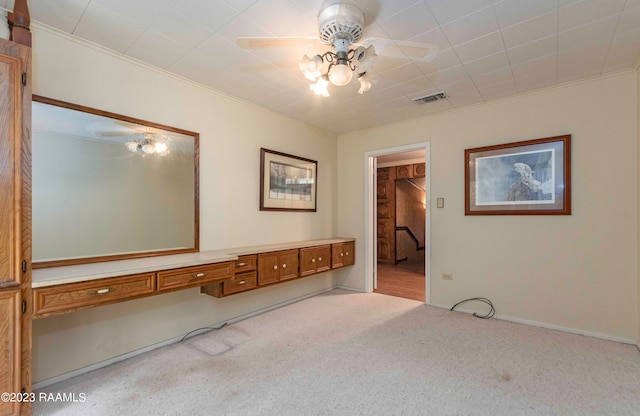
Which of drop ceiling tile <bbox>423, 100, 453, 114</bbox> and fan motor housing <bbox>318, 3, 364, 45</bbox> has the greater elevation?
drop ceiling tile <bbox>423, 100, 453, 114</bbox>

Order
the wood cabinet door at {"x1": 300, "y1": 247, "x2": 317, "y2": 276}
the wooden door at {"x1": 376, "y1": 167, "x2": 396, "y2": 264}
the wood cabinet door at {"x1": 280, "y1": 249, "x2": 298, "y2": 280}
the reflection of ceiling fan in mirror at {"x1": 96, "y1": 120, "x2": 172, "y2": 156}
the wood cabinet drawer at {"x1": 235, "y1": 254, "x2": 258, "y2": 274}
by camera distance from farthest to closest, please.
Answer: the wooden door at {"x1": 376, "y1": 167, "x2": 396, "y2": 264} < the wood cabinet door at {"x1": 300, "y1": 247, "x2": 317, "y2": 276} < the wood cabinet door at {"x1": 280, "y1": 249, "x2": 298, "y2": 280} < the wood cabinet drawer at {"x1": 235, "y1": 254, "x2": 258, "y2": 274} < the reflection of ceiling fan in mirror at {"x1": 96, "y1": 120, "x2": 172, "y2": 156}

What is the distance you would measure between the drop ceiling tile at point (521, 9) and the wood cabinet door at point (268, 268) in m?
2.75

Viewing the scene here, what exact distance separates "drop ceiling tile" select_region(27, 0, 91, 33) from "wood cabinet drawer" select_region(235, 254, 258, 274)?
214 centimetres

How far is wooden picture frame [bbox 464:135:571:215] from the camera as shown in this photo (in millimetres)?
2945

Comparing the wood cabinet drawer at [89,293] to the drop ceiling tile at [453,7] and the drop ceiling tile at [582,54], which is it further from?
the drop ceiling tile at [582,54]

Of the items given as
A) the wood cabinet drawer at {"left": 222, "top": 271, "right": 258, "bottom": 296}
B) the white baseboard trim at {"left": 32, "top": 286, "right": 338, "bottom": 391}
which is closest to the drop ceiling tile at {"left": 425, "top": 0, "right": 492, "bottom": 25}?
the wood cabinet drawer at {"left": 222, "top": 271, "right": 258, "bottom": 296}

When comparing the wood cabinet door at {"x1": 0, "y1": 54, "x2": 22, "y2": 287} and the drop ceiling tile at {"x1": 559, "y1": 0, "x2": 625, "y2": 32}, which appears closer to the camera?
the wood cabinet door at {"x1": 0, "y1": 54, "x2": 22, "y2": 287}

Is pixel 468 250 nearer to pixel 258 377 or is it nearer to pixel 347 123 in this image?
pixel 347 123

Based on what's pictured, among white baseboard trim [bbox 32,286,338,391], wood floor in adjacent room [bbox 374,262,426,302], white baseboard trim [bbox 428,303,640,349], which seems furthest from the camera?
wood floor in adjacent room [bbox 374,262,426,302]

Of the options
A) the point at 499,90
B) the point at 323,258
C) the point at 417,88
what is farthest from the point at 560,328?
the point at 417,88

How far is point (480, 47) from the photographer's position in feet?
7.45

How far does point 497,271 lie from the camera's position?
10.9ft

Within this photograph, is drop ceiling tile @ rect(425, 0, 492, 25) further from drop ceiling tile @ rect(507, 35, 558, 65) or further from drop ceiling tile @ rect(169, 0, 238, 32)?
drop ceiling tile @ rect(169, 0, 238, 32)

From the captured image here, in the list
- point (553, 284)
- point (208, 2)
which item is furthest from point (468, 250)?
point (208, 2)
